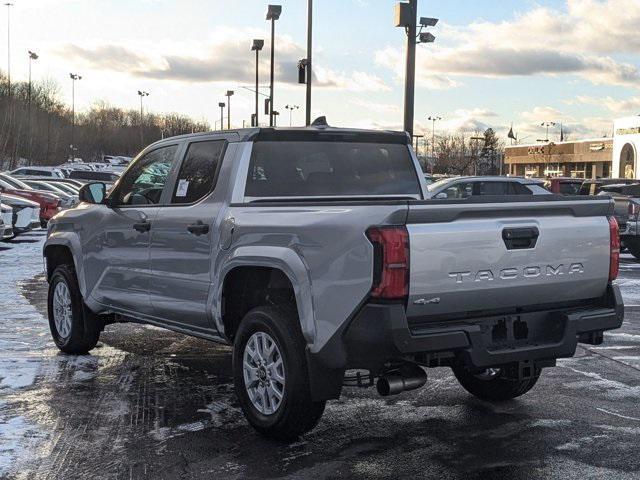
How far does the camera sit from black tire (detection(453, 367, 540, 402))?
20.1ft

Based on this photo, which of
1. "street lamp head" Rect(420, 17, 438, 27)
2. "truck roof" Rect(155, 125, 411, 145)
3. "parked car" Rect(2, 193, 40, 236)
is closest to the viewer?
"truck roof" Rect(155, 125, 411, 145)

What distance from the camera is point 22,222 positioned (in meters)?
20.4

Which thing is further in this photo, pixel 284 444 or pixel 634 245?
pixel 634 245

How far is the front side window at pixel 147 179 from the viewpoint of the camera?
6.60m

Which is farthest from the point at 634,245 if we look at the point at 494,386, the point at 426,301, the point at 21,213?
the point at 426,301

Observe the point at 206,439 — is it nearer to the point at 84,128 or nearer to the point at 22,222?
the point at 22,222

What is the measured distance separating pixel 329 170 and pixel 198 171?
37.7 inches

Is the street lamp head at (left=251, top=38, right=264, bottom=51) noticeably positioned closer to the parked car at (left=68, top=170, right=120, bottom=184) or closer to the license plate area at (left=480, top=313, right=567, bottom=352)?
the parked car at (left=68, top=170, right=120, bottom=184)

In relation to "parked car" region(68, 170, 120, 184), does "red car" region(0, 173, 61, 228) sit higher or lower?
lower

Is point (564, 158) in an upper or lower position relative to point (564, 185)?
upper

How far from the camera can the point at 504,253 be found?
15.6 ft

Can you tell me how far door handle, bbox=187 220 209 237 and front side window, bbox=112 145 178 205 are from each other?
0.79m

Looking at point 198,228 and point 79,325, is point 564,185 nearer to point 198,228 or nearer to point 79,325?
point 79,325

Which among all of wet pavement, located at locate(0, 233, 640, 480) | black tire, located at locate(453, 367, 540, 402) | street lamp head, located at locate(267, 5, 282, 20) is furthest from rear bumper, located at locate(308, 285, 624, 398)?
street lamp head, located at locate(267, 5, 282, 20)
